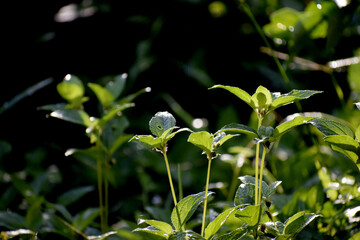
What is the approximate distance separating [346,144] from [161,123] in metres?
0.25

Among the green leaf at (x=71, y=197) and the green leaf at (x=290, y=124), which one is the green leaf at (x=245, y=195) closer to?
the green leaf at (x=290, y=124)

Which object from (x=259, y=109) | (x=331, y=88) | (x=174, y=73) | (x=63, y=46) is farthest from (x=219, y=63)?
(x=259, y=109)

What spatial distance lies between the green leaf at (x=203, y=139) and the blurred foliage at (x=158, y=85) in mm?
268

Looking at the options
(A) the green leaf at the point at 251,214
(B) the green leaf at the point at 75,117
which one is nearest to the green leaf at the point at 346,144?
(A) the green leaf at the point at 251,214

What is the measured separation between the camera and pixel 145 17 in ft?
5.48

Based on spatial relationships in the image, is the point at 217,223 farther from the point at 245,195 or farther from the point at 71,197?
the point at 71,197

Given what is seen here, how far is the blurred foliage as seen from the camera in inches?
39.8

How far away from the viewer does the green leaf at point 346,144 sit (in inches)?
20.9

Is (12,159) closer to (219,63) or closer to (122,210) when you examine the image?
(122,210)

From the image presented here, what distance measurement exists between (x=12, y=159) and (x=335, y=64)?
3.32 feet

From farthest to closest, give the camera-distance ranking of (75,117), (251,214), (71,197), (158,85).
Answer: (158,85)
(71,197)
(75,117)
(251,214)

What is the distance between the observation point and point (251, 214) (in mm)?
522

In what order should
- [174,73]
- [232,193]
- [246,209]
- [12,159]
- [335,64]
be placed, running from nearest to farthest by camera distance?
1. [246,209]
2. [232,193]
3. [335,64]
4. [12,159]
5. [174,73]

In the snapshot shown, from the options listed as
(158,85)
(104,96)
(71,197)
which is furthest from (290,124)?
(158,85)
